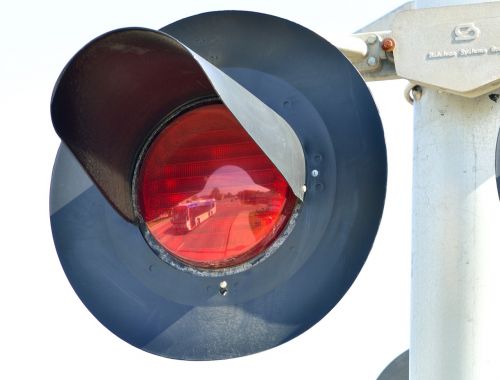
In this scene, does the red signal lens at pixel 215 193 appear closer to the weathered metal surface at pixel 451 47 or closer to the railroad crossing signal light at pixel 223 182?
the railroad crossing signal light at pixel 223 182

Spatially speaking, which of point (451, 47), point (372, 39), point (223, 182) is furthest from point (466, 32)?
point (223, 182)

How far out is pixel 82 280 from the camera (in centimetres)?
261

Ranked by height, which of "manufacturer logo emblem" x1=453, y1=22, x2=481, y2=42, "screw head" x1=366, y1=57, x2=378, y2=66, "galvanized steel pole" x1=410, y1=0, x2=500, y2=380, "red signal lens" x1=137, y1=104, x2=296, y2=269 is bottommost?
"galvanized steel pole" x1=410, y1=0, x2=500, y2=380

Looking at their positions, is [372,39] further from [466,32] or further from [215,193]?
[215,193]

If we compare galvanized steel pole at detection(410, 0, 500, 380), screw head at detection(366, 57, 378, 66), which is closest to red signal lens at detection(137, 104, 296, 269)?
galvanized steel pole at detection(410, 0, 500, 380)

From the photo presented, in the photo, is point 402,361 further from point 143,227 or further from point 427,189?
point 143,227

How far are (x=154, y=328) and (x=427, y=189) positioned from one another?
624mm

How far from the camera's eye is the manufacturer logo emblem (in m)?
2.47

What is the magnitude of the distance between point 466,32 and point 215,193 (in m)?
0.57

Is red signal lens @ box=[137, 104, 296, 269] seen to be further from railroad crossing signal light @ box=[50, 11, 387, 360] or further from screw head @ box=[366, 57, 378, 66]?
screw head @ box=[366, 57, 378, 66]

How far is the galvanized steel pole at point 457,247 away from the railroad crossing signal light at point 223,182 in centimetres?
24

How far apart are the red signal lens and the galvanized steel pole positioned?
1.11 ft

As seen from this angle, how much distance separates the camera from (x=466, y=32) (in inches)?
98.0

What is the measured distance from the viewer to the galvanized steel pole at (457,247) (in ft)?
8.43
